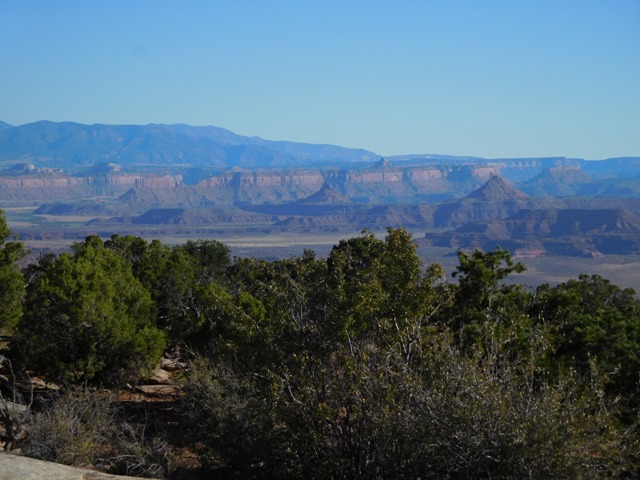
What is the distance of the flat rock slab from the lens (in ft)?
38.6

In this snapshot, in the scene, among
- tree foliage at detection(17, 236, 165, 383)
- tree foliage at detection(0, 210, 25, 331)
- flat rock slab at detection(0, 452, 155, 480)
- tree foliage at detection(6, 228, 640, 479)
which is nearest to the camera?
flat rock slab at detection(0, 452, 155, 480)

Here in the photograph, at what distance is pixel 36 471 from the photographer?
39.5ft

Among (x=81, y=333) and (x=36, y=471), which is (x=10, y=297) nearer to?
(x=81, y=333)

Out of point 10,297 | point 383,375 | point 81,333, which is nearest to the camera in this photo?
point 383,375

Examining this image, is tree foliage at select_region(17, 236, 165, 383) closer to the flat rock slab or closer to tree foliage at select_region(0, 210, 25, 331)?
tree foliage at select_region(0, 210, 25, 331)

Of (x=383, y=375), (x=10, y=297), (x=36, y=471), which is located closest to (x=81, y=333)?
(x=10, y=297)

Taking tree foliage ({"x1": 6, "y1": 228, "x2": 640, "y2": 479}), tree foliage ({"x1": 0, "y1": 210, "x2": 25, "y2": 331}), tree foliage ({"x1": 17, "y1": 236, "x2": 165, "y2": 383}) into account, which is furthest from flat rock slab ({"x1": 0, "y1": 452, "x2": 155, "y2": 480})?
tree foliage ({"x1": 0, "y1": 210, "x2": 25, "y2": 331})

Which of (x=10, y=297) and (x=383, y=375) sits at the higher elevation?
(x=383, y=375)

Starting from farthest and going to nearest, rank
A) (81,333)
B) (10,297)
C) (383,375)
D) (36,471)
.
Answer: (10,297), (81,333), (383,375), (36,471)

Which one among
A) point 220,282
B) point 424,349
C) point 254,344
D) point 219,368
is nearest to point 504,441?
point 424,349

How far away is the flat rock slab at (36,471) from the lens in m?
11.8

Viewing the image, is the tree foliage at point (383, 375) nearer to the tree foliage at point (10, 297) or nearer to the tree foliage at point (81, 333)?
the tree foliage at point (81, 333)

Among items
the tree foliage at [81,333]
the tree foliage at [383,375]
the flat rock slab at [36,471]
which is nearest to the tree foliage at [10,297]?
the tree foliage at [81,333]

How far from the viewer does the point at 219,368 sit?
20.2 metres
